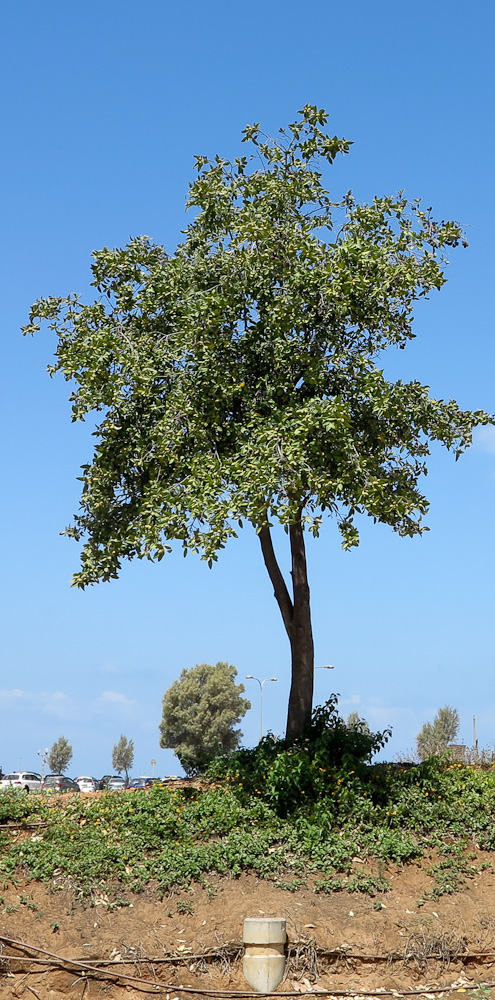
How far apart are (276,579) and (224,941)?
21.4 feet

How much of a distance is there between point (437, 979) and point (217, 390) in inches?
340

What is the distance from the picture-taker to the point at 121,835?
1377 centimetres

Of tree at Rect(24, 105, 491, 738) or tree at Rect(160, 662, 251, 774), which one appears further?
tree at Rect(160, 662, 251, 774)

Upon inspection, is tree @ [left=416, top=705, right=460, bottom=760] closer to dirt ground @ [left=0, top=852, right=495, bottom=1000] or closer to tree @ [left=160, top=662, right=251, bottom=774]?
tree @ [left=160, top=662, right=251, bottom=774]

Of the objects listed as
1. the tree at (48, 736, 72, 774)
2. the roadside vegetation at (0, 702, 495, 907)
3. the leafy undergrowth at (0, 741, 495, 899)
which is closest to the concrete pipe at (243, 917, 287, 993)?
the roadside vegetation at (0, 702, 495, 907)

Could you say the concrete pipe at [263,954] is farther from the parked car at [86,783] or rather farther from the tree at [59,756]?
the tree at [59,756]

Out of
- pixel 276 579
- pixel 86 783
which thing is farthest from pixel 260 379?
pixel 86 783

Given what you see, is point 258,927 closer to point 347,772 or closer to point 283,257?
point 347,772

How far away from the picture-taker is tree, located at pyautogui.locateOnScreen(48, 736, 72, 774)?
222 ft

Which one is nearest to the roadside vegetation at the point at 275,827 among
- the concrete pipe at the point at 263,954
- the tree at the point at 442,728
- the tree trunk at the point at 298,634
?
the tree trunk at the point at 298,634

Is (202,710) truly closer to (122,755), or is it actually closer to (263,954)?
(122,755)

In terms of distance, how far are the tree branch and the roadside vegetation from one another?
210cm

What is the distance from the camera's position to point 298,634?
16.2 meters

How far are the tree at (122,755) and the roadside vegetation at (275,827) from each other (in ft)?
185
